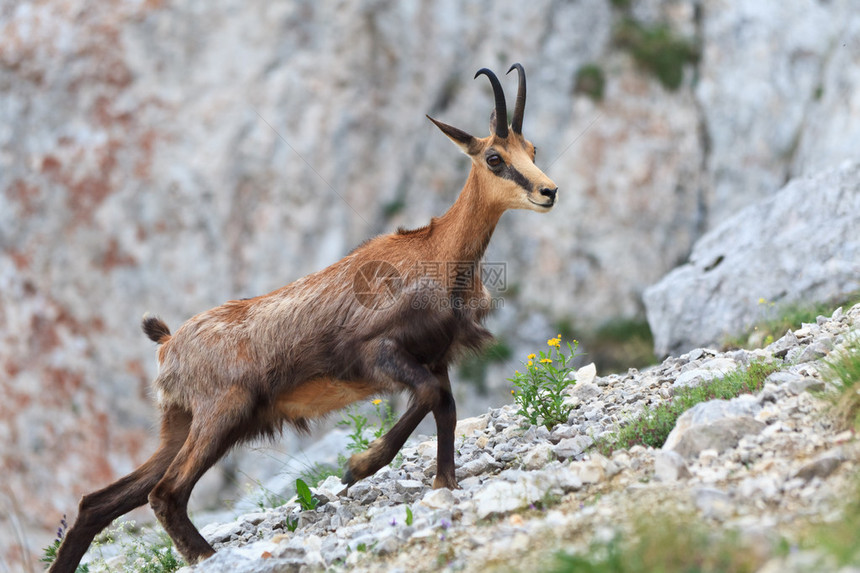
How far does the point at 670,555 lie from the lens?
10.2 feet

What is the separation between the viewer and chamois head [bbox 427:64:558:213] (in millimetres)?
6113

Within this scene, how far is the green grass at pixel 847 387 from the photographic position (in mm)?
4242

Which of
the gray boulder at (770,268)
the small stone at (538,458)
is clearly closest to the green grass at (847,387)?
the small stone at (538,458)

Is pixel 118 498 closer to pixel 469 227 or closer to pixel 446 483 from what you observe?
pixel 446 483

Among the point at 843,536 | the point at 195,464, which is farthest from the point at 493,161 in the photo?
the point at 843,536

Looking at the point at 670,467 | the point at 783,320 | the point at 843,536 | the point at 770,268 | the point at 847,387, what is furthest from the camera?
the point at 770,268

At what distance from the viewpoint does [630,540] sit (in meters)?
3.37

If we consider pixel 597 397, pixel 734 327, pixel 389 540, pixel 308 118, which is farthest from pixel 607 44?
pixel 389 540

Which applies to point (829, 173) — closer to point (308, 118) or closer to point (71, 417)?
point (308, 118)

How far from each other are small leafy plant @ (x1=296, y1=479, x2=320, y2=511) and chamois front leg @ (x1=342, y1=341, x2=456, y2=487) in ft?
1.70

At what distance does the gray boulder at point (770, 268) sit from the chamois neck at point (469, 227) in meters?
3.58

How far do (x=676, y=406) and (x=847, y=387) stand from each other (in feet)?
3.91

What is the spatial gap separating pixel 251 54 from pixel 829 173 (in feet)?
30.8
